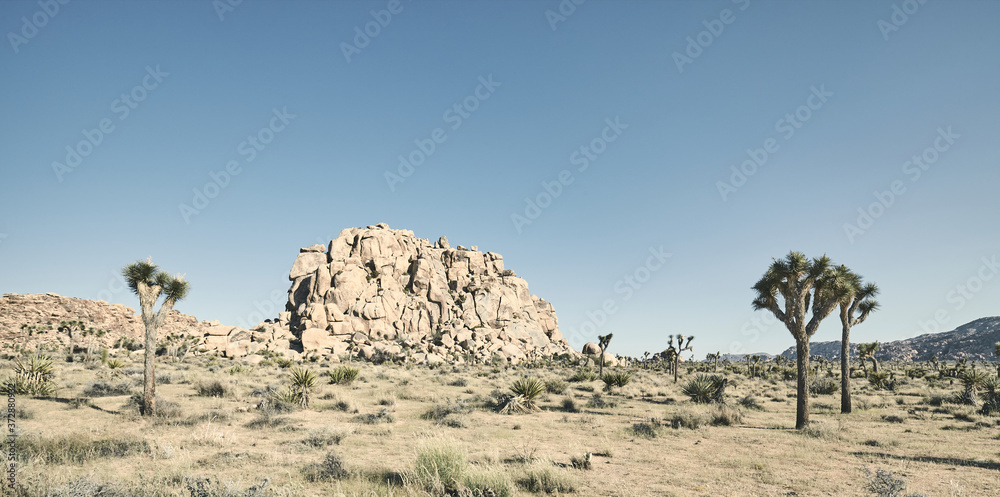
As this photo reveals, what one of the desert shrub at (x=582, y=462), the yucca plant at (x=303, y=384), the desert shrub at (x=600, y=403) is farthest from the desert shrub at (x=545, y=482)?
the desert shrub at (x=600, y=403)

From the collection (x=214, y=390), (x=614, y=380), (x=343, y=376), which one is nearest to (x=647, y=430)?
(x=614, y=380)

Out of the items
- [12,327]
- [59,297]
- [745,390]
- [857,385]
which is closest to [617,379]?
[745,390]

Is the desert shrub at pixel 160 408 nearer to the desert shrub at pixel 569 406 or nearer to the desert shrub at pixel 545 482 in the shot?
the desert shrub at pixel 545 482

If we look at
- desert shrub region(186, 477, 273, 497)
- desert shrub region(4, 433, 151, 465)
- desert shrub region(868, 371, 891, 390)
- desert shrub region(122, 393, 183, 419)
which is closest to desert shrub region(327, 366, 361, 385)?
desert shrub region(122, 393, 183, 419)

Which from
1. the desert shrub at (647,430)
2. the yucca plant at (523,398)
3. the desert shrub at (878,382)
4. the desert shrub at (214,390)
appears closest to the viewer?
the desert shrub at (647,430)

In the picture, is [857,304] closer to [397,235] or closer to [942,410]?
[942,410]

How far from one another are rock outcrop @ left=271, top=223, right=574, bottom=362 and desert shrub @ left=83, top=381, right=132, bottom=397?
40721mm

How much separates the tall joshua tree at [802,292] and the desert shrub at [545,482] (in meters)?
11.5

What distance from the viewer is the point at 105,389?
59.4 feet

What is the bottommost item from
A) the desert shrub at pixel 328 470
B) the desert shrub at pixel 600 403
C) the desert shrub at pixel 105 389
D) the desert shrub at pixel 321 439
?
the desert shrub at pixel 600 403

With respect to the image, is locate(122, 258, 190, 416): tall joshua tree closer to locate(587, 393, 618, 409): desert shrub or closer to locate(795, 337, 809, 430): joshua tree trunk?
locate(587, 393, 618, 409): desert shrub

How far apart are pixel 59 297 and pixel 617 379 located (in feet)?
231

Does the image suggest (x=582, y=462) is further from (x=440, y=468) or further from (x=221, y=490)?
(x=221, y=490)

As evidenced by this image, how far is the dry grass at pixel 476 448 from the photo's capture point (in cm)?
713
